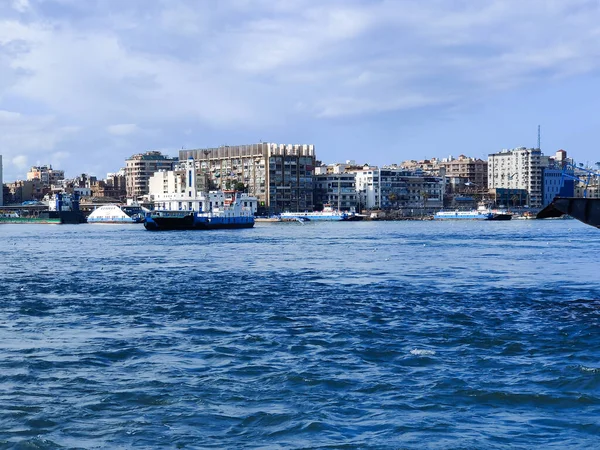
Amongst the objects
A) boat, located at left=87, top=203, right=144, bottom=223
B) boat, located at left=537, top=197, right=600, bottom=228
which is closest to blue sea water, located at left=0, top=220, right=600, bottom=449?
boat, located at left=537, top=197, right=600, bottom=228

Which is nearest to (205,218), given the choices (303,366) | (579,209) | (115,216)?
(115,216)

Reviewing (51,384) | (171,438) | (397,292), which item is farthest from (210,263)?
(171,438)

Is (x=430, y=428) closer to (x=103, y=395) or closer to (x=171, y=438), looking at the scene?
(x=171, y=438)

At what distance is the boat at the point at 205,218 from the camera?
4879 inches

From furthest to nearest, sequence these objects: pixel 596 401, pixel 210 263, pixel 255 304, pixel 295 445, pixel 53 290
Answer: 1. pixel 210 263
2. pixel 53 290
3. pixel 255 304
4. pixel 596 401
5. pixel 295 445

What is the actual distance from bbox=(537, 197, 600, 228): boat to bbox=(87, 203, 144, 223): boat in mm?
162077

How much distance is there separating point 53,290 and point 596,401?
24.1 metres

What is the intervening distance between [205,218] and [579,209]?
346 ft

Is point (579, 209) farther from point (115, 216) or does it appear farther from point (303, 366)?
point (115, 216)

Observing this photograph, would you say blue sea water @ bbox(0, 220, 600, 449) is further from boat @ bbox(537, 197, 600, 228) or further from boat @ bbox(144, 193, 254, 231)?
boat @ bbox(144, 193, 254, 231)

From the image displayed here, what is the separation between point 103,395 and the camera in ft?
45.8

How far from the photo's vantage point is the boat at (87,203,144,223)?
609 feet

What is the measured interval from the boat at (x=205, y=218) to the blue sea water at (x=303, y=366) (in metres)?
92.1

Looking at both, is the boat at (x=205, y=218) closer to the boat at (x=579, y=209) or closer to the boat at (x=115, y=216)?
the boat at (x=115, y=216)
